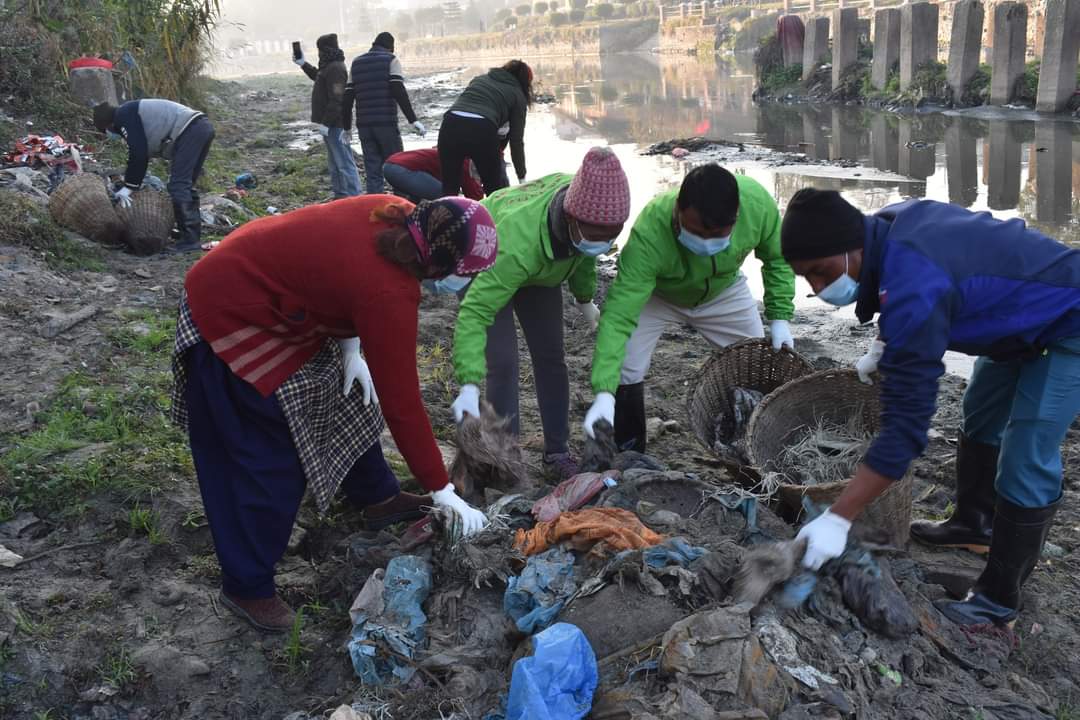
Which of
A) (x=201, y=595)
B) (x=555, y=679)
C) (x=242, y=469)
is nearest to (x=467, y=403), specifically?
(x=242, y=469)

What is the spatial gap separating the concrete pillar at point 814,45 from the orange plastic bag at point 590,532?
18959 millimetres

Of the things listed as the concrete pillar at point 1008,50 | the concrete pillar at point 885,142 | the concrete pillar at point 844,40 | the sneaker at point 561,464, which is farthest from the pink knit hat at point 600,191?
the concrete pillar at point 844,40

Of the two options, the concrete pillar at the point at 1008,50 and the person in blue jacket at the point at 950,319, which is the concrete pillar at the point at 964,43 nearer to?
the concrete pillar at the point at 1008,50

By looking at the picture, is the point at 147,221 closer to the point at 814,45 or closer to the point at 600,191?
the point at 600,191

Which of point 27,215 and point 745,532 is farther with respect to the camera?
point 27,215

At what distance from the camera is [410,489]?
3836 millimetres

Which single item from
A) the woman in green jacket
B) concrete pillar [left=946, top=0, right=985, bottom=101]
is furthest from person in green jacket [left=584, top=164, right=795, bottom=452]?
concrete pillar [left=946, top=0, right=985, bottom=101]

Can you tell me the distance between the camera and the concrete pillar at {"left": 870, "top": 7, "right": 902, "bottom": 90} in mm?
16859

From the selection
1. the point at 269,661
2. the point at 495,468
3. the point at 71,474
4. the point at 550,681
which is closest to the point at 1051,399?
the point at 550,681

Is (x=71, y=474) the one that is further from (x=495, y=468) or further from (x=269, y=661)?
(x=495, y=468)

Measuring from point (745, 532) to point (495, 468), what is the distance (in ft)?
3.33

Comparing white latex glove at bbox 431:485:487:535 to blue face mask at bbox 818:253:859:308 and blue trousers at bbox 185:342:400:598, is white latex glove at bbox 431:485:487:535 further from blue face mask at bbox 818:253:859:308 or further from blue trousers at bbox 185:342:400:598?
blue face mask at bbox 818:253:859:308

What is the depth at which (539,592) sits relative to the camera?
2666 mm

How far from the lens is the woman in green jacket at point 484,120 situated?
6.11 m
